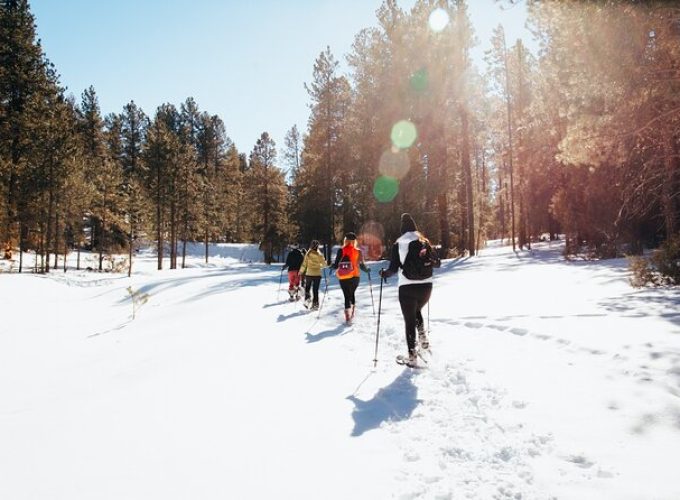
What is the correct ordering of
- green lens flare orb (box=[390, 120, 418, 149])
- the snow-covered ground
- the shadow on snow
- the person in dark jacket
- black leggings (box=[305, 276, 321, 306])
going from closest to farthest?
the snow-covered ground → the shadow on snow → black leggings (box=[305, 276, 321, 306]) → the person in dark jacket → green lens flare orb (box=[390, 120, 418, 149])

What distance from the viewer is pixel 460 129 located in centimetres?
2539

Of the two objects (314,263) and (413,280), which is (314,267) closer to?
(314,263)

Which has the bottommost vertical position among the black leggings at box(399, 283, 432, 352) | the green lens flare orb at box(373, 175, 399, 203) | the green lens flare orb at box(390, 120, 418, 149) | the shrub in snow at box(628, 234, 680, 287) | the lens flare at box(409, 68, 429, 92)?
the black leggings at box(399, 283, 432, 352)

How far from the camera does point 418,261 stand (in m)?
6.49

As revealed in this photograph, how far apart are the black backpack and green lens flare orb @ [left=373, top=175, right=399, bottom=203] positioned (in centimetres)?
1926

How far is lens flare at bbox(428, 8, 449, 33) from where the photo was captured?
78.1 feet

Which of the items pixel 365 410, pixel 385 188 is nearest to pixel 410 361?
pixel 365 410

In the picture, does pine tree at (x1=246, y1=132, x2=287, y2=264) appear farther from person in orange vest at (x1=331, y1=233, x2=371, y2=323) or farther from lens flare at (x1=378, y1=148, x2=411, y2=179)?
person in orange vest at (x1=331, y1=233, x2=371, y2=323)

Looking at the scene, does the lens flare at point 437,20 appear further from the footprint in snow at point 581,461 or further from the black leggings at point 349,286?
the footprint in snow at point 581,461

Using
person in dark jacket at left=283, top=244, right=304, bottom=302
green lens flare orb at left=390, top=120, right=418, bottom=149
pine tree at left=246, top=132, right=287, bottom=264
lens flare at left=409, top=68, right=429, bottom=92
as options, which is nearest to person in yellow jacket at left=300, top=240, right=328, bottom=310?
person in dark jacket at left=283, top=244, right=304, bottom=302

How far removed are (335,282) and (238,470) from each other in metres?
16.9

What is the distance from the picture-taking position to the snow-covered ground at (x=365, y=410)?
3221mm

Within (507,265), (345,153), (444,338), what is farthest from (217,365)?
(345,153)

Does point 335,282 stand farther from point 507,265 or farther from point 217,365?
point 217,365
